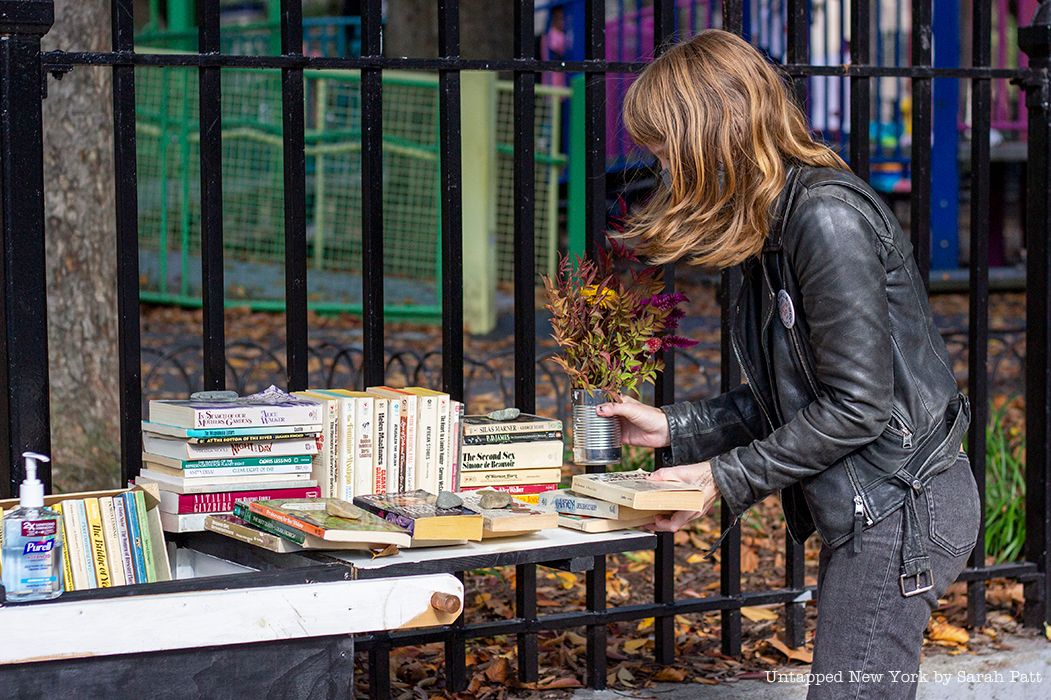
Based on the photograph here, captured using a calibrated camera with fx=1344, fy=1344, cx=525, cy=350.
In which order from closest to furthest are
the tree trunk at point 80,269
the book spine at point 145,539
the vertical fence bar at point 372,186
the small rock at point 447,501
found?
the small rock at point 447,501 < the book spine at point 145,539 < the vertical fence bar at point 372,186 < the tree trunk at point 80,269

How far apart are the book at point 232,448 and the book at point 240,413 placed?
42 mm

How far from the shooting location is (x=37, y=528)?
2.44 m

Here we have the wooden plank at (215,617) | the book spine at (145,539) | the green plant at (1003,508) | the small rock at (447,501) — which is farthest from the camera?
the green plant at (1003,508)

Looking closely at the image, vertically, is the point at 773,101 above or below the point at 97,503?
above

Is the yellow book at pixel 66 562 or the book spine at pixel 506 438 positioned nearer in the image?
the yellow book at pixel 66 562

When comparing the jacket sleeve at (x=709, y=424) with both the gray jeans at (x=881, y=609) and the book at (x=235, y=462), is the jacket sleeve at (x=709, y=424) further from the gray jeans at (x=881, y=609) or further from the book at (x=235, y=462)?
the book at (x=235, y=462)

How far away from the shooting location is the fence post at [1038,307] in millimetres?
4438

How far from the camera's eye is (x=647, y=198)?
312 centimetres

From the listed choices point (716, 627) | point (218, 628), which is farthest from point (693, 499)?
point (716, 627)

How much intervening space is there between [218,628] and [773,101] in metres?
1.53

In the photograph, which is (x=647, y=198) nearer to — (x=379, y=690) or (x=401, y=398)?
(x=401, y=398)

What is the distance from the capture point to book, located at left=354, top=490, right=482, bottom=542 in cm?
272

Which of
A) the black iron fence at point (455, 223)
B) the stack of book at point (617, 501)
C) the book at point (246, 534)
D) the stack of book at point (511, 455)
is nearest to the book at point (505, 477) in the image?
the stack of book at point (511, 455)

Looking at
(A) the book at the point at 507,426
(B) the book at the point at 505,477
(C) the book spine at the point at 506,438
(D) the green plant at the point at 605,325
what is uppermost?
(D) the green plant at the point at 605,325
